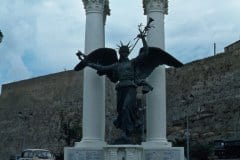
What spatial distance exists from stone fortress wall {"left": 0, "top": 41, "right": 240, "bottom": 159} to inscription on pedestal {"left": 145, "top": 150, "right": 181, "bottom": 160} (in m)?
35.7

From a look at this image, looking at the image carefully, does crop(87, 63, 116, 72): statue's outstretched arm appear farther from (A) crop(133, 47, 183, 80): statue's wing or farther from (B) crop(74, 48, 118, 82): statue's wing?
(A) crop(133, 47, 183, 80): statue's wing

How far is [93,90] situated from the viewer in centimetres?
1838

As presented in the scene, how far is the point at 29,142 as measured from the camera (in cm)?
7331

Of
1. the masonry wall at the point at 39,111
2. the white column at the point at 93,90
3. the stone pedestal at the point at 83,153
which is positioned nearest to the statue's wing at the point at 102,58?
the white column at the point at 93,90

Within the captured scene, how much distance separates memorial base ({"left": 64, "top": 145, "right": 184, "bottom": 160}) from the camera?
16.6 m

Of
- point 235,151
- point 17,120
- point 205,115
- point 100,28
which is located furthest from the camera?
point 17,120

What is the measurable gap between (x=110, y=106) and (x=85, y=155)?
47.3 m

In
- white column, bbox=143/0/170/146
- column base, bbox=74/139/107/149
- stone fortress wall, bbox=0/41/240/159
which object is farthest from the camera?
stone fortress wall, bbox=0/41/240/159

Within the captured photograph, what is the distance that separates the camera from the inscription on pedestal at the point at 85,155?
1744 cm

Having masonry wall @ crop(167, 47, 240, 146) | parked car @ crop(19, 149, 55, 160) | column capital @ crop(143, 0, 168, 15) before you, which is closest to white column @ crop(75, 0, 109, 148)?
column capital @ crop(143, 0, 168, 15)

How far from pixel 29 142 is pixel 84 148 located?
187 ft

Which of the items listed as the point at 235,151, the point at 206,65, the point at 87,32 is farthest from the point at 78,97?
the point at 87,32

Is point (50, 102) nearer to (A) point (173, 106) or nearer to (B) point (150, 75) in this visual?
(A) point (173, 106)

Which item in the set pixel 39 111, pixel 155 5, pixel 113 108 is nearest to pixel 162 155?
pixel 155 5
